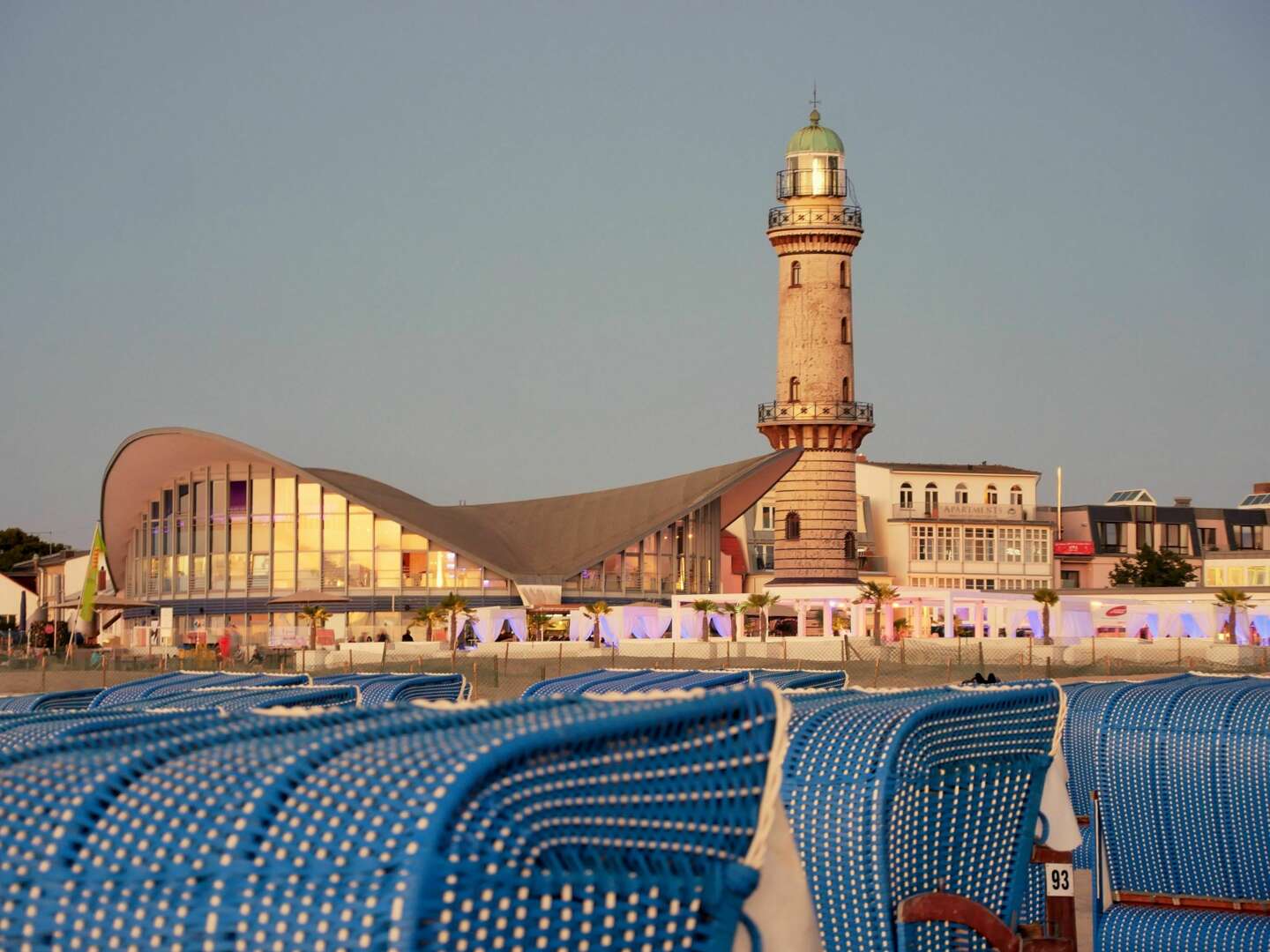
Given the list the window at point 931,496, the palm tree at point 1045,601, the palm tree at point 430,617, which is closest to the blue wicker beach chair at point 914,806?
the palm tree at point 1045,601

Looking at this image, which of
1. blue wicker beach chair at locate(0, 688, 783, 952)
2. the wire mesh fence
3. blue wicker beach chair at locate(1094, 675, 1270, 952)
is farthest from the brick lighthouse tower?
blue wicker beach chair at locate(0, 688, 783, 952)

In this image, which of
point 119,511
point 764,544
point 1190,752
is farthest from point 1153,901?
point 764,544

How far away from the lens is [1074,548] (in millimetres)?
94625

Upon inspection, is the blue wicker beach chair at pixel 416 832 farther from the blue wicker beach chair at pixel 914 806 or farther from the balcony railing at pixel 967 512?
the balcony railing at pixel 967 512

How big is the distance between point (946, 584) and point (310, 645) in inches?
1455

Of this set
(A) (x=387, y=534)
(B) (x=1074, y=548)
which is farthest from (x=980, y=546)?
(A) (x=387, y=534)

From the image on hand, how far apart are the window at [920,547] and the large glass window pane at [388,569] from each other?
26.9 m

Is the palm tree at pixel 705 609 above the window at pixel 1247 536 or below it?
below

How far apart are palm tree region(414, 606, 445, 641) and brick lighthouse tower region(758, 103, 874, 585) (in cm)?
1407

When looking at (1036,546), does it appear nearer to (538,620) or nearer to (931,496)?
(931,496)

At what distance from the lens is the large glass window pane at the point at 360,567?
232 feet

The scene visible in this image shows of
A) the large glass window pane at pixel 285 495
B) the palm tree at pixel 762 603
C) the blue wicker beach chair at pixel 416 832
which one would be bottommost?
the blue wicker beach chair at pixel 416 832

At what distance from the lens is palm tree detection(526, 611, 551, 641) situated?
64500mm

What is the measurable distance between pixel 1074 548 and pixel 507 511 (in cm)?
2986
